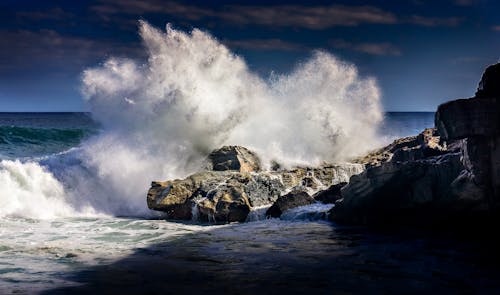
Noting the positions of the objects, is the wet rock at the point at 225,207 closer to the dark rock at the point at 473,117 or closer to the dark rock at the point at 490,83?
the dark rock at the point at 473,117

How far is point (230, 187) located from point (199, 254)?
4.78 m

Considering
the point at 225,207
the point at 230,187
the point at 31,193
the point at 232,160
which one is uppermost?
the point at 232,160

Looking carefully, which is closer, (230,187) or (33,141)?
(230,187)

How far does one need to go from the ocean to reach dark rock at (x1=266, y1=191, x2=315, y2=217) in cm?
40

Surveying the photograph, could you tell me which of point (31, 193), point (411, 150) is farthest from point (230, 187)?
point (31, 193)

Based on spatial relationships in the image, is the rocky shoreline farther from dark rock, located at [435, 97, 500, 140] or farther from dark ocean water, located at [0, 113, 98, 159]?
dark ocean water, located at [0, 113, 98, 159]

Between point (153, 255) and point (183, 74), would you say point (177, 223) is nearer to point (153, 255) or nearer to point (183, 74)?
point (153, 255)

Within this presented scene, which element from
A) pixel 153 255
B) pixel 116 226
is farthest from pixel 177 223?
pixel 153 255

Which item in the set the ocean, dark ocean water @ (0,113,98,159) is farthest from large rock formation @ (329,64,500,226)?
dark ocean water @ (0,113,98,159)

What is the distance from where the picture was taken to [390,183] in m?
12.0

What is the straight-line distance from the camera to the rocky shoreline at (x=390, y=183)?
10008 millimetres

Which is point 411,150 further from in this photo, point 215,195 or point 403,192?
point 215,195

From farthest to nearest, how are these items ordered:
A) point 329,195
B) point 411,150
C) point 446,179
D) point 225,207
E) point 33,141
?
point 33,141 < point 329,195 < point 411,150 < point 225,207 < point 446,179

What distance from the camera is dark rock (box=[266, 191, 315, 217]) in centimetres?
1408
